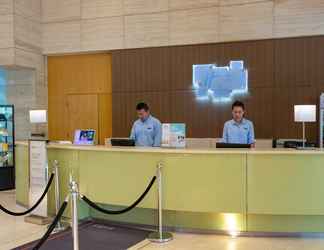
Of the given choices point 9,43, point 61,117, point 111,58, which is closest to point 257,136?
point 111,58

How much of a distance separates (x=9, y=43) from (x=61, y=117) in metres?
1.98

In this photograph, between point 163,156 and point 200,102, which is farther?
point 200,102

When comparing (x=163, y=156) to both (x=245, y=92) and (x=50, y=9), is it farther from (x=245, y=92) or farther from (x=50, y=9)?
(x=50, y=9)

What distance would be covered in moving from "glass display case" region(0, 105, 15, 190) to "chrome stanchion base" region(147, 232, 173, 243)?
4.46 metres

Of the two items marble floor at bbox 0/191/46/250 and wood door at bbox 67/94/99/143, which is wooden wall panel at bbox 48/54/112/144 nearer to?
wood door at bbox 67/94/99/143

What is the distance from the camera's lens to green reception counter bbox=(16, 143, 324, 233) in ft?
14.8

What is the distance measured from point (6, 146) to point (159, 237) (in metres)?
4.71

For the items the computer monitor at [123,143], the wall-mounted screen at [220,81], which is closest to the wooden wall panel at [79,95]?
the wall-mounted screen at [220,81]

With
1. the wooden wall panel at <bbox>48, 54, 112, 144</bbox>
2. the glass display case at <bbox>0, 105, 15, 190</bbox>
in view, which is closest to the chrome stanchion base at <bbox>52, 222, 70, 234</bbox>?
the glass display case at <bbox>0, 105, 15, 190</bbox>

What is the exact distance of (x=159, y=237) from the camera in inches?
183

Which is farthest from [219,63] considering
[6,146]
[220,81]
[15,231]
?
[15,231]

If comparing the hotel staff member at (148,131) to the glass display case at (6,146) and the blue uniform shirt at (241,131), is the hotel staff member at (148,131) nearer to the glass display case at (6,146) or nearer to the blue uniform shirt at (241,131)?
the blue uniform shirt at (241,131)

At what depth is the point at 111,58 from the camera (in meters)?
8.73

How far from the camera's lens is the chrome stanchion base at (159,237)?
4566 mm
